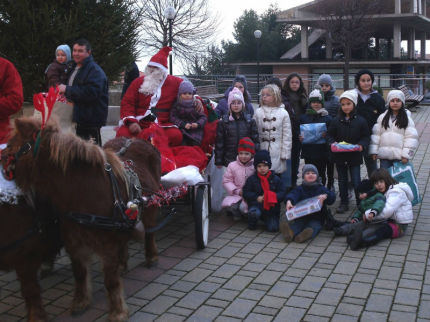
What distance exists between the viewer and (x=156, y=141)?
5.90 meters

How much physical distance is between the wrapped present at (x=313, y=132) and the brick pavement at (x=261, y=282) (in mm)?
1644

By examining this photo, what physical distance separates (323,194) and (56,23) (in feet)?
20.5

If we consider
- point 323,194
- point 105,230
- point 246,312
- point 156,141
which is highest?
point 156,141

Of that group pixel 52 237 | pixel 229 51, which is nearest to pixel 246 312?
pixel 52 237

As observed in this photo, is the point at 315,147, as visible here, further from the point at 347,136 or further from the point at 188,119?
the point at 188,119

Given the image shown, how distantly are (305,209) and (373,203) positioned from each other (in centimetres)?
78

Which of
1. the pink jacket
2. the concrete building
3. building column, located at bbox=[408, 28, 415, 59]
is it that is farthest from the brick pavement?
building column, located at bbox=[408, 28, 415, 59]

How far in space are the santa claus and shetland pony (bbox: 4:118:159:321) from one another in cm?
Result: 237

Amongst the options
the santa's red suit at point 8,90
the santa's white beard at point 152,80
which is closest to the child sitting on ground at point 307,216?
the santa's white beard at point 152,80

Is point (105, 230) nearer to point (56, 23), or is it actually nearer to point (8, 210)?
point (8, 210)

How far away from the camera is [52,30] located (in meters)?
9.87

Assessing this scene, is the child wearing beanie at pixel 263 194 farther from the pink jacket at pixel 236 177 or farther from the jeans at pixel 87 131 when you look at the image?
the jeans at pixel 87 131

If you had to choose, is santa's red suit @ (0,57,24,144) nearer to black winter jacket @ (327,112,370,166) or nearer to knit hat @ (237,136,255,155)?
knit hat @ (237,136,255,155)

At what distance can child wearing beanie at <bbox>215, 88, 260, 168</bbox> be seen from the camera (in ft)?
22.9
